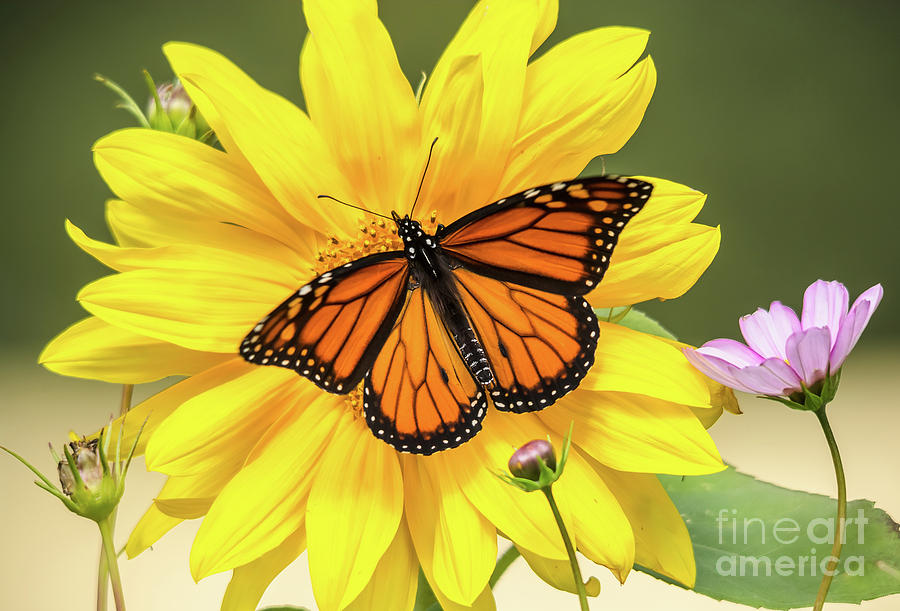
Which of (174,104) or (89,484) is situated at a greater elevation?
(174,104)

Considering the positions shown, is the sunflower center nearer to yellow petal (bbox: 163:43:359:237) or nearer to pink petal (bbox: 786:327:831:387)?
yellow petal (bbox: 163:43:359:237)

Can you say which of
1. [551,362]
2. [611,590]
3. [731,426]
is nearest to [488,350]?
[551,362]

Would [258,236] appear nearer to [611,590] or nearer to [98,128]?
[611,590]

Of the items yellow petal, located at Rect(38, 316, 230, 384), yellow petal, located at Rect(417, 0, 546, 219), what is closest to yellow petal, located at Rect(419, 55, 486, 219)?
yellow petal, located at Rect(417, 0, 546, 219)

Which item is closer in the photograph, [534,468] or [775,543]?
[534,468]

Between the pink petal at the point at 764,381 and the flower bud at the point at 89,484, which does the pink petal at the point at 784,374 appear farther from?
the flower bud at the point at 89,484

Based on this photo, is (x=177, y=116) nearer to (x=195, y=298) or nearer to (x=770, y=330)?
(x=195, y=298)

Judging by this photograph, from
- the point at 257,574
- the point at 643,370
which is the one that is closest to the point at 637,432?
the point at 643,370
